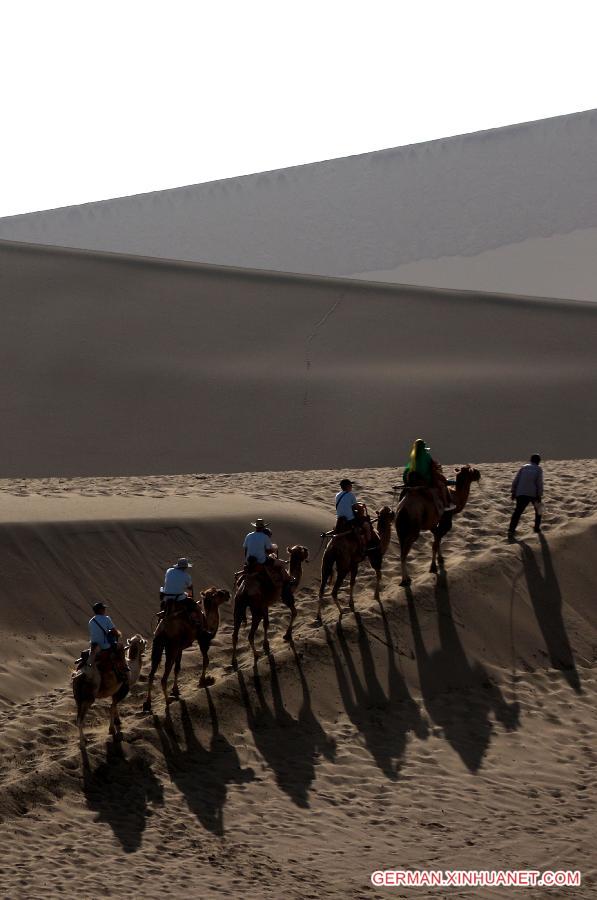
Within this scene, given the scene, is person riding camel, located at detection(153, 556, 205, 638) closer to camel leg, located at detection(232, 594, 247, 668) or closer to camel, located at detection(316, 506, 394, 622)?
camel leg, located at detection(232, 594, 247, 668)

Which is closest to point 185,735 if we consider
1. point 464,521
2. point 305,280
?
point 464,521

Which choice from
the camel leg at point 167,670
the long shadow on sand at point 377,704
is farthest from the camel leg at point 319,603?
the camel leg at point 167,670

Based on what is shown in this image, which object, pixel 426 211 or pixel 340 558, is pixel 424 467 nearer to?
pixel 340 558

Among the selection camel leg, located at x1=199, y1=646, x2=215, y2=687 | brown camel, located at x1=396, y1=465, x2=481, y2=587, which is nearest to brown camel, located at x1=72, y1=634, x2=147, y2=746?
camel leg, located at x1=199, y1=646, x2=215, y2=687

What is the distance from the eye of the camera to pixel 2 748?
1229cm

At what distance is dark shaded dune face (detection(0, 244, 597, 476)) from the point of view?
30.0 metres

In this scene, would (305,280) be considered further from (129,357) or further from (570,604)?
(570,604)

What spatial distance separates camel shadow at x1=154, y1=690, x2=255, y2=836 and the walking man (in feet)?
20.5

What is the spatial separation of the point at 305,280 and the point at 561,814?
29.7 m

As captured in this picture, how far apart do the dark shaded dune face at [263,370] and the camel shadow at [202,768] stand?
15556mm

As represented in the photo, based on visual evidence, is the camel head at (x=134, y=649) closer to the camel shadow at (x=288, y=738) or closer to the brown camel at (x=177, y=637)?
the brown camel at (x=177, y=637)

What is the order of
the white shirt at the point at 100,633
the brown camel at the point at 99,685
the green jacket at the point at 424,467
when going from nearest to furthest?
1. the brown camel at the point at 99,685
2. the white shirt at the point at 100,633
3. the green jacket at the point at 424,467

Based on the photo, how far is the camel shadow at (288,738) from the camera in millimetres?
12305

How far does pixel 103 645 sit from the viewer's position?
12.2 m
